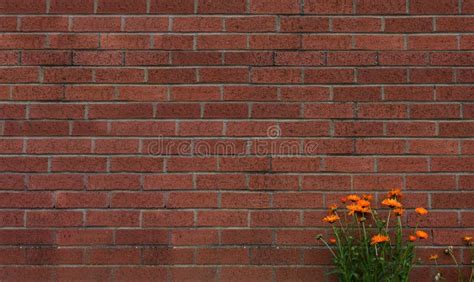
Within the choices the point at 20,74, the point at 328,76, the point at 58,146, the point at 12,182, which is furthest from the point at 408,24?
the point at 12,182

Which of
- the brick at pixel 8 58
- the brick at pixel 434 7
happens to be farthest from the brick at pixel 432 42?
the brick at pixel 8 58

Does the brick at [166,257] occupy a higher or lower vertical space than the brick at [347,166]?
lower

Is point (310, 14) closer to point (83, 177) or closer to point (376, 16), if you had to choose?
point (376, 16)

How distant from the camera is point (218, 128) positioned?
Answer: 306 cm

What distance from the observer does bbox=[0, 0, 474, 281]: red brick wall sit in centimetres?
302

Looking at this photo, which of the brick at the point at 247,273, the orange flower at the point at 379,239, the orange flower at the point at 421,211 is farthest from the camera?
the brick at the point at 247,273

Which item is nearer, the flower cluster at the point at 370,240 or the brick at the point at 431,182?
the flower cluster at the point at 370,240

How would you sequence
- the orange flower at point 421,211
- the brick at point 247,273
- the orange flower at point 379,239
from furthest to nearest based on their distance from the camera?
1. the brick at point 247,273
2. the orange flower at point 421,211
3. the orange flower at point 379,239

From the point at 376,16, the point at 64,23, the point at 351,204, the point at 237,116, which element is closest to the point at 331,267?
the point at 351,204

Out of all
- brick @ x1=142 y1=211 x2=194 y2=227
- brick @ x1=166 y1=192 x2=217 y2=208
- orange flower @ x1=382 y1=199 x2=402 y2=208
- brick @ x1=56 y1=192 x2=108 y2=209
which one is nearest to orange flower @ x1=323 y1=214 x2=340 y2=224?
orange flower @ x1=382 y1=199 x2=402 y2=208

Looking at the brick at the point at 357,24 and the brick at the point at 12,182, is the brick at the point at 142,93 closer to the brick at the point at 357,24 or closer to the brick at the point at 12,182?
the brick at the point at 12,182

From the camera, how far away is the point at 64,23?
309cm

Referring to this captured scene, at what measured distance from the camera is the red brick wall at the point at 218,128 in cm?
302

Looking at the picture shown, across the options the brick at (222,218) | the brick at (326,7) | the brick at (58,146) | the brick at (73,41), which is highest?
the brick at (326,7)
